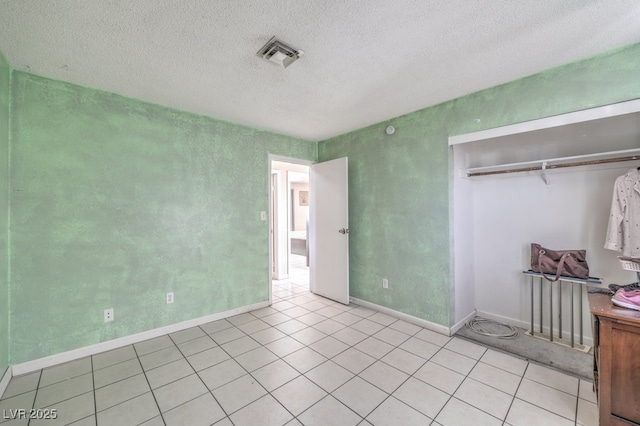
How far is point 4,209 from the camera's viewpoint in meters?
1.96

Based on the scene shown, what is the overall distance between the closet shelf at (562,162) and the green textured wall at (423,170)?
0.46 metres

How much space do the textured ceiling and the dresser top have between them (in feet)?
5.75

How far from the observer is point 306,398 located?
1.80m

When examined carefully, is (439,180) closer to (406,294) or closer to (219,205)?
(406,294)

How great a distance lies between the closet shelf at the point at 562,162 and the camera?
210 centimetres

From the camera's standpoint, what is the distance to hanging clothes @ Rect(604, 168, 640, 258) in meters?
1.99

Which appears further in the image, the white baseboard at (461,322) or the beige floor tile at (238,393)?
the white baseboard at (461,322)

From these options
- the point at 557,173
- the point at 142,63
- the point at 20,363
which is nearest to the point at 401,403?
the point at 557,173

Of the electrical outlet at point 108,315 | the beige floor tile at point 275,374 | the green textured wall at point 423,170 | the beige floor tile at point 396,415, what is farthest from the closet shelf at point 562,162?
the electrical outlet at point 108,315

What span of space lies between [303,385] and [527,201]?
2924mm

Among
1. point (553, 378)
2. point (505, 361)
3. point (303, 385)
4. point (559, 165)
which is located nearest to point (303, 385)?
point (303, 385)

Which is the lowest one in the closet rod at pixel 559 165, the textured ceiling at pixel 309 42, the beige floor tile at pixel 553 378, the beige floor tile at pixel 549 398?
the beige floor tile at pixel 549 398

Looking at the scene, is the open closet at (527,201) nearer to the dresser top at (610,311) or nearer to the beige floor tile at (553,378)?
the beige floor tile at (553,378)

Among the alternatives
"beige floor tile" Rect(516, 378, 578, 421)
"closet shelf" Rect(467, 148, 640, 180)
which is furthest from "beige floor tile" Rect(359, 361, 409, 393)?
"closet shelf" Rect(467, 148, 640, 180)
